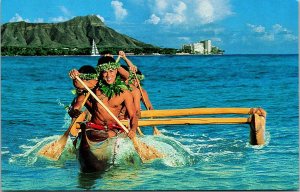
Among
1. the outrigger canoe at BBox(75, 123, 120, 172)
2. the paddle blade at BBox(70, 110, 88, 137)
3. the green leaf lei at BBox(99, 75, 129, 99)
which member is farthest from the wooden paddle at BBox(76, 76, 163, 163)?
the paddle blade at BBox(70, 110, 88, 137)

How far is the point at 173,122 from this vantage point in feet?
26.7

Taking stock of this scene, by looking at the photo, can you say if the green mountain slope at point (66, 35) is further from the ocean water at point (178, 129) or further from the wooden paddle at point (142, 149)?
the wooden paddle at point (142, 149)

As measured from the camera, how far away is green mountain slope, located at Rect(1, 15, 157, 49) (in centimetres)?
816

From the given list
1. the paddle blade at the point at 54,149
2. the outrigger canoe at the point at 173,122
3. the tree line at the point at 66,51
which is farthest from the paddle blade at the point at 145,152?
the tree line at the point at 66,51

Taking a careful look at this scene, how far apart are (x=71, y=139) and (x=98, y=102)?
2.00ft

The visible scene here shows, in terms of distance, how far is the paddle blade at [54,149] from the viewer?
26.7 feet

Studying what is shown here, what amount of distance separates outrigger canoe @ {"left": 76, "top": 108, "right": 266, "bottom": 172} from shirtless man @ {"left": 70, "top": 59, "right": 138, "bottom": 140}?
4.0 inches

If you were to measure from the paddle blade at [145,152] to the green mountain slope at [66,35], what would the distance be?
3.35 ft

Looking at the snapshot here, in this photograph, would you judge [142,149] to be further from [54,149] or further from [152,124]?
[54,149]

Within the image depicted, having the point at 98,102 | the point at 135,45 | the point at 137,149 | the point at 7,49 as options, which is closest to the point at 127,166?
the point at 137,149

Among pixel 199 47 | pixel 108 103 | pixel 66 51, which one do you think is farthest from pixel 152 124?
pixel 66 51

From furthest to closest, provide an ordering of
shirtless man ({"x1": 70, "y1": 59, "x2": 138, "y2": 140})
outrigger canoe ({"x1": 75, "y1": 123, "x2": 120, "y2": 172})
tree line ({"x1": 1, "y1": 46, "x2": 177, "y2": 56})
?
tree line ({"x1": 1, "y1": 46, "x2": 177, "y2": 56}) < shirtless man ({"x1": 70, "y1": 59, "x2": 138, "y2": 140}) < outrigger canoe ({"x1": 75, "y1": 123, "x2": 120, "y2": 172})

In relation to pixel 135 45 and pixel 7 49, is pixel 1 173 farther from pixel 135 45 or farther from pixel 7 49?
pixel 135 45

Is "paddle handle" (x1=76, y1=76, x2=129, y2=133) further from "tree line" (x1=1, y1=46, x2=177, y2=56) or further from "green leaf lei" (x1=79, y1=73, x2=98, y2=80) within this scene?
"tree line" (x1=1, y1=46, x2=177, y2=56)
